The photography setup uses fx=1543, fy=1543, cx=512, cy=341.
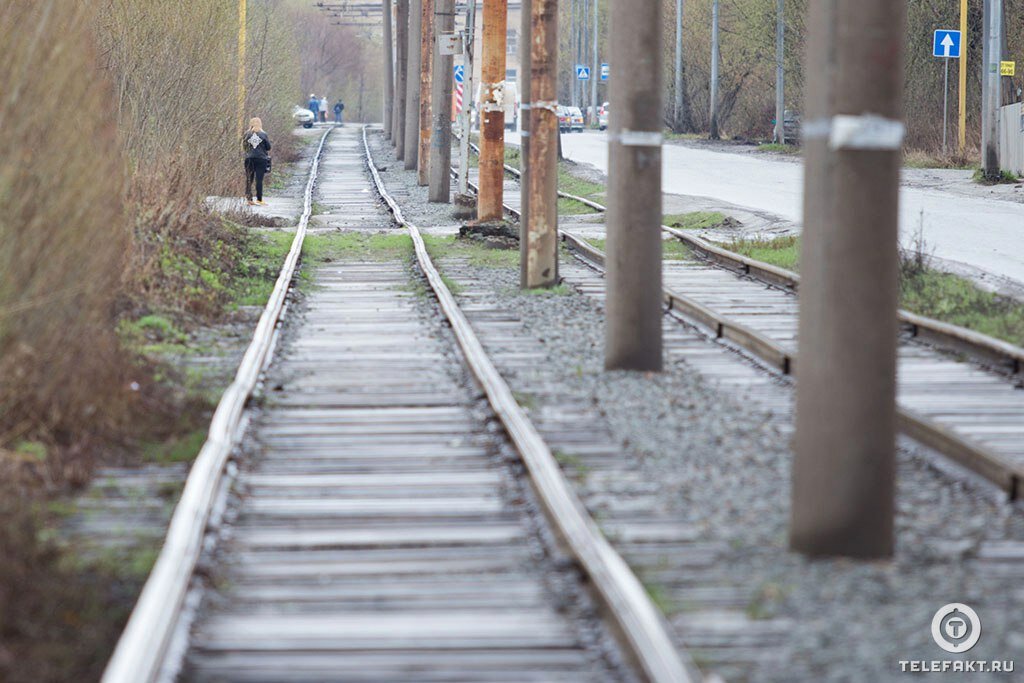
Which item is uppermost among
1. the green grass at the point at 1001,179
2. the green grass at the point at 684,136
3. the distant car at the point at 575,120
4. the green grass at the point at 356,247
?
the distant car at the point at 575,120

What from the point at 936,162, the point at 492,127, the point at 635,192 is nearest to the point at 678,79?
the point at 936,162

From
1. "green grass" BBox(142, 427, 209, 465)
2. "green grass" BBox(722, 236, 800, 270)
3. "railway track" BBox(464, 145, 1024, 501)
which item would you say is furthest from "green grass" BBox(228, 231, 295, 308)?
"green grass" BBox(142, 427, 209, 465)

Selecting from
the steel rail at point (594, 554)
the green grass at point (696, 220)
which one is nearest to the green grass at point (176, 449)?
the steel rail at point (594, 554)

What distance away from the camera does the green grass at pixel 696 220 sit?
23.3 meters

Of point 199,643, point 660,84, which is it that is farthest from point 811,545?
point 660,84

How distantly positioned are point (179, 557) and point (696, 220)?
62.6 ft

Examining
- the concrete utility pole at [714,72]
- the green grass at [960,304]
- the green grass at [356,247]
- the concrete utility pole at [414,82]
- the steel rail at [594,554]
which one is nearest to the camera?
the steel rail at [594,554]

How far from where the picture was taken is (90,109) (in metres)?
8.79

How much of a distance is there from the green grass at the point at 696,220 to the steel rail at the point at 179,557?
46.5 feet

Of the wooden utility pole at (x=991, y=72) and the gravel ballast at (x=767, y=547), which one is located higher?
the wooden utility pole at (x=991, y=72)

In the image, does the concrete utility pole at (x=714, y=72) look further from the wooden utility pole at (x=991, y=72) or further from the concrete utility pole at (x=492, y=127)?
the concrete utility pole at (x=492, y=127)

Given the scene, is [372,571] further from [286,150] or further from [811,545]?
[286,150]

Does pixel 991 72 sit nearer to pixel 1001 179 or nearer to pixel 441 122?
pixel 1001 179

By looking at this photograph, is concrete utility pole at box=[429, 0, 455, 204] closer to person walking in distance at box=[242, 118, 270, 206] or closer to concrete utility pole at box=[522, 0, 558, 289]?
person walking in distance at box=[242, 118, 270, 206]
